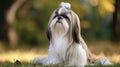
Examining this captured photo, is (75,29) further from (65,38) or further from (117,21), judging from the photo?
(117,21)

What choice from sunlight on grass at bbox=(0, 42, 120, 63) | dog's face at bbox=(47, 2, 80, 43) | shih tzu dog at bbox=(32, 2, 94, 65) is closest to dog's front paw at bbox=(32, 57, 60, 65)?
shih tzu dog at bbox=(32, 2, 94, 65)

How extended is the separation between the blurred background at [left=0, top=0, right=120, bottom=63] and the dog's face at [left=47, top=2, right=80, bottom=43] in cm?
1057

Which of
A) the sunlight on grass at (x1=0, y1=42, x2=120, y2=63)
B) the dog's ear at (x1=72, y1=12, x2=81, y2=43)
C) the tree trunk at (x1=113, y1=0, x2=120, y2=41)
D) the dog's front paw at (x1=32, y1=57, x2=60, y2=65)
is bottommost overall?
the dog's front paw at (x1=32, y1=57, x2=60, y2=65)

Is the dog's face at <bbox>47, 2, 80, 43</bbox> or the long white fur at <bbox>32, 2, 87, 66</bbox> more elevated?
the dog's face at <bbox>47, 2, 80, 43</bbox>

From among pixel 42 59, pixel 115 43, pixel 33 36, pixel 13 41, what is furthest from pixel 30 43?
pixel 42 59

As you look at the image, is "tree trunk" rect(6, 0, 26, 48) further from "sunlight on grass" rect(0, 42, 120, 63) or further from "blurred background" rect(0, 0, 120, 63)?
"sunlight on grass" rect(0, 42, 120, 63)

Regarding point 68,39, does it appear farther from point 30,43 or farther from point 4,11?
point 30,43

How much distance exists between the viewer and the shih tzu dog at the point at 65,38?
415 inches

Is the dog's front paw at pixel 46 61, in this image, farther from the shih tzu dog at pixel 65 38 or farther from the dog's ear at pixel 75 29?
the dog's ear at pixel 75 29

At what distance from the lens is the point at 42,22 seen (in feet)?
85.2

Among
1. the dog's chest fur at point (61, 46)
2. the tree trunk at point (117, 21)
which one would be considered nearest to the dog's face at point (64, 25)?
the dog's chest fur at point (61, 46)

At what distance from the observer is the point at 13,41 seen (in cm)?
2386

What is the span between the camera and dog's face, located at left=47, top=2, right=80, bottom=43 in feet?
34.4

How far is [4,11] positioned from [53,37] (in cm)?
1297
